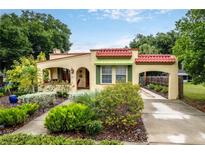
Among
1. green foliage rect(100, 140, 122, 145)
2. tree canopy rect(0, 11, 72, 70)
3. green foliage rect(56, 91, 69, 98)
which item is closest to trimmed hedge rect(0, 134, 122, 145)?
green foliage rect(100, 140, 122, 145)

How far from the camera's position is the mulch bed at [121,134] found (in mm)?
7361

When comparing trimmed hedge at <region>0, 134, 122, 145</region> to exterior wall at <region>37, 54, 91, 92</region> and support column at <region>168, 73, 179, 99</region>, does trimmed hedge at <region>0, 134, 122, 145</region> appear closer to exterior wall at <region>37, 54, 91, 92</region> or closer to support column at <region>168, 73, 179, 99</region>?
exterior wall at <region>37, 54, 91, 92</region>

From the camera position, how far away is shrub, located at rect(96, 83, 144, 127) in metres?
8.09

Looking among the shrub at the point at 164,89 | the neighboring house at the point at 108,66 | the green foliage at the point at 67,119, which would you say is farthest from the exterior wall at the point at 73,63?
the green foliage at the point at 67,119

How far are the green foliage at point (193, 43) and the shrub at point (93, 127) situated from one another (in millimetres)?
5410

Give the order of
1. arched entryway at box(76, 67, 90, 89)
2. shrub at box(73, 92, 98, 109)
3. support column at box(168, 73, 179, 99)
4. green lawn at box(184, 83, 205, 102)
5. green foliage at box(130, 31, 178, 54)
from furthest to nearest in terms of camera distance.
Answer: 1. green foliage at box(130, 31, 178, 54)
2. green lawn at box(184, 83, 205, 102)
3. arched entryway at box(76, 67, 90, 89)
4. support column at box(168, 73, 179, 99)
5. shrub at box(73, 92, 98, 109)

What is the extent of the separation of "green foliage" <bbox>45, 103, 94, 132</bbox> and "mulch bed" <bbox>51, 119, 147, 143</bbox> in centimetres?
18

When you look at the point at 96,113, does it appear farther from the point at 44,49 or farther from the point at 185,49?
the point at 44,49

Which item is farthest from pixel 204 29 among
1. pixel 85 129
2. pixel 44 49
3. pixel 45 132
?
pixel 44 49

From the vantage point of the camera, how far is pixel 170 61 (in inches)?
543

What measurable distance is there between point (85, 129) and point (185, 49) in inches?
246

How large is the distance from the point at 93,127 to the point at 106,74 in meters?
7.08

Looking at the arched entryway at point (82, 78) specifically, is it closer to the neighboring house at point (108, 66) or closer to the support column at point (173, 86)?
the neighboring house at point (108, 66)

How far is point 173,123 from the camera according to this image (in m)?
9.08
